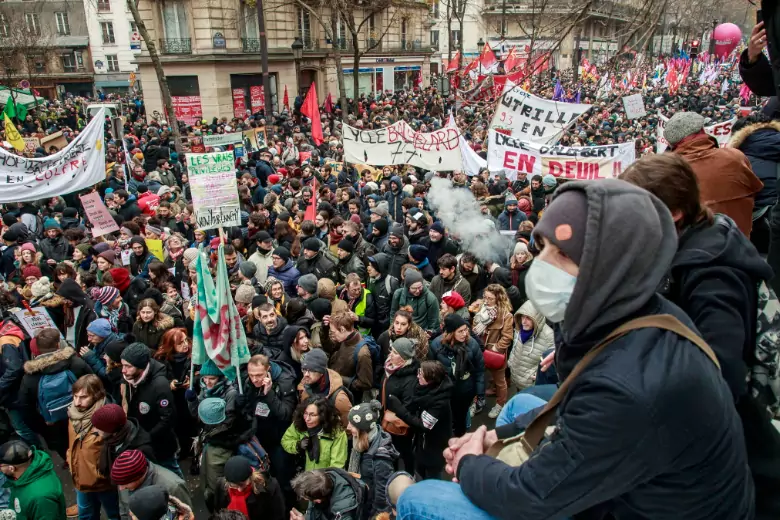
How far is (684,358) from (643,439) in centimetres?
19

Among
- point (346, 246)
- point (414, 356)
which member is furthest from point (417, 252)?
point (414, 356)

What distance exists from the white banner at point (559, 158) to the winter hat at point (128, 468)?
7.60 meters

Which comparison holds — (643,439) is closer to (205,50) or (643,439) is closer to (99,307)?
(99,307)

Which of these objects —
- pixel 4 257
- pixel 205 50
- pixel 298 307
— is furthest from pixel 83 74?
pixel 298 307

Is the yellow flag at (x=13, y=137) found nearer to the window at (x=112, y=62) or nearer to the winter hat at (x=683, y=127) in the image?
the winter hat at (x=683, y=127)

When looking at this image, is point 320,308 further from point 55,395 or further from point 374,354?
point 55,395

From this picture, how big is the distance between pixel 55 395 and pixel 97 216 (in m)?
4.68

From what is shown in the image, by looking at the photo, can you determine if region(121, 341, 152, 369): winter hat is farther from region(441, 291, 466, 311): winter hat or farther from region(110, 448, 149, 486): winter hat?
region(441, 291, 466, 311): winter hat

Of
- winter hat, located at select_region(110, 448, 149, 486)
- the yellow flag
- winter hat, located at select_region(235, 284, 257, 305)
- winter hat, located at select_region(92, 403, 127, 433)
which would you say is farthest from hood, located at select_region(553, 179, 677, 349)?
the yellow flag

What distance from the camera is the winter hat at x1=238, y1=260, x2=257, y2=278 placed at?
7.12 metres

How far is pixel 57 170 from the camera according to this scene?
9648mm

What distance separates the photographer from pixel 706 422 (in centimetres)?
122

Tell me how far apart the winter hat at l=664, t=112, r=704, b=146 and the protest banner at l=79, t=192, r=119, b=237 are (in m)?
8.32

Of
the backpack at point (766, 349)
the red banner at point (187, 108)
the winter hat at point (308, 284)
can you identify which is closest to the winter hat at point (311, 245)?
the winter hat at point (308, 284)
